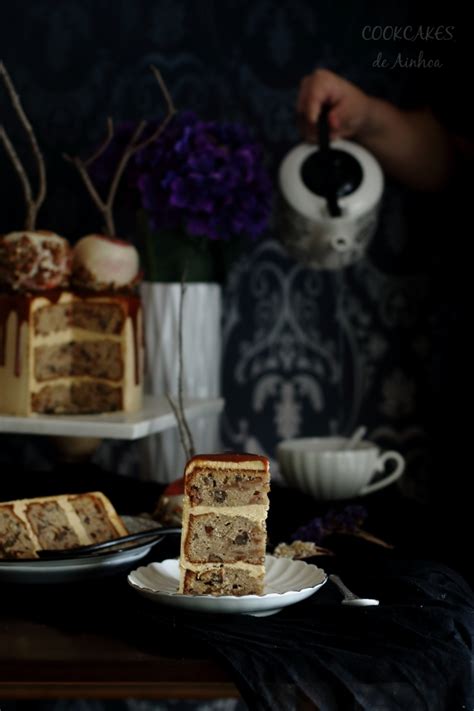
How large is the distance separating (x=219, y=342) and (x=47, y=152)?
68cm

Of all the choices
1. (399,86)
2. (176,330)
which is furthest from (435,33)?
(176,330)

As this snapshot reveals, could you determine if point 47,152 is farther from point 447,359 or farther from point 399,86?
point 447,359

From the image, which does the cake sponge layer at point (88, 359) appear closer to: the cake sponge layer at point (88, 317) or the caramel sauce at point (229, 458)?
the cake sponge layer at point (88, 317)

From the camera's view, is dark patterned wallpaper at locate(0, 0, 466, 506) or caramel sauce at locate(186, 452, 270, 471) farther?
dark patterned wallpaper at locate(0, 0, 466, 506)

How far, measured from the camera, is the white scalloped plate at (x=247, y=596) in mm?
1201

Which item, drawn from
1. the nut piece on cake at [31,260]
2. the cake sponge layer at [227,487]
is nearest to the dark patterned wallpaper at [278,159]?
the nut piece on cake at [31,260]

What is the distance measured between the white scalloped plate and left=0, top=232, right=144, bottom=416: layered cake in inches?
34.8

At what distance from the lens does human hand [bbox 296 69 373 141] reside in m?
2.63

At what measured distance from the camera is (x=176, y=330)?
99.0 inches

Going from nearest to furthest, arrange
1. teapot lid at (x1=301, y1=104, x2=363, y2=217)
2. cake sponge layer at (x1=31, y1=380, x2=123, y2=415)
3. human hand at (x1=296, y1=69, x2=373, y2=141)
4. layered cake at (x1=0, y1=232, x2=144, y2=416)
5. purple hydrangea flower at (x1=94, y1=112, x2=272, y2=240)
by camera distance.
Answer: layered cake at (x1=0, y1=232, x2=144, y2=416)
cake sponge layer at (x1=31, y1=380, x2=123, y2=415)
purple hydrangea flower at (x1=94, y1=112, x2=272, y2=240)
teapot lid at (x1=301, y1=104, x2=363, y2=217)
human hand at (x1=296, y1=69, x2=373, y2=141)

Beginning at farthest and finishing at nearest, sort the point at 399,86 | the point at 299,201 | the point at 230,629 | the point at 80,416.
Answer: the point at 399,86 → the point at 299,201 → the point at 80,416 → the point at 230,629

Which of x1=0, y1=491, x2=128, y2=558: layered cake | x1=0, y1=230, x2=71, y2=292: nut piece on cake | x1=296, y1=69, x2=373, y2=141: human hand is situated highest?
x1=296, y1=69, x2=373, y2=141: human hand

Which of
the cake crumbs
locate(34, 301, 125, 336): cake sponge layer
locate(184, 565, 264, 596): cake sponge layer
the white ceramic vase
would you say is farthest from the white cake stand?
locate(184, 565, 264, 596): cake sponge layer

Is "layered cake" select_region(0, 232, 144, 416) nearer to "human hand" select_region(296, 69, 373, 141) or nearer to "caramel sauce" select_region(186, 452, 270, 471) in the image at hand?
"human hand" select_region(296, 69, 373, 141)
